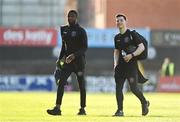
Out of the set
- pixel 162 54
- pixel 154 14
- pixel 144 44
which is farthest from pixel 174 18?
pixel 144 44

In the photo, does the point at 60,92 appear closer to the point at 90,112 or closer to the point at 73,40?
the point at 73,40

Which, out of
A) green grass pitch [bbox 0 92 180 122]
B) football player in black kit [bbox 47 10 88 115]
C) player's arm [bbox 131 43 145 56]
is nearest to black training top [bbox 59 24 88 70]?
football player in black kit [bbox 47 10 88 115]

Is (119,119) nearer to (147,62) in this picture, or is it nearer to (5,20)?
(147,62)

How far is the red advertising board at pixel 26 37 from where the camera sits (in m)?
49.2

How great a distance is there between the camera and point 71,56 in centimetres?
1567

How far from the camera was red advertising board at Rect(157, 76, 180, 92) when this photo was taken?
42.4 metres

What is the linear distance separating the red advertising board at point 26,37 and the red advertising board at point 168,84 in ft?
29.7

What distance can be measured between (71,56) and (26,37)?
34.2 metres

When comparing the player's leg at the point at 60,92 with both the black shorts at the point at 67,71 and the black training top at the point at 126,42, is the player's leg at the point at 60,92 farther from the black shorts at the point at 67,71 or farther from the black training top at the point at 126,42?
the black training top at the point at 126,42

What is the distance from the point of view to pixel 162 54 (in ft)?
165

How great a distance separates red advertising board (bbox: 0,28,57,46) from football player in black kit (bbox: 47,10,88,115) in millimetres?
33207

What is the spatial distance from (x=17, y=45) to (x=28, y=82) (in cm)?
479

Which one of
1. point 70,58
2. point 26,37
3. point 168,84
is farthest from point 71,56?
point 26,37

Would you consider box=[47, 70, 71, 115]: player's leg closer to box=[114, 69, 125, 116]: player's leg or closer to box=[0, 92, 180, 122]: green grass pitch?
box=[0, 92, 180, 122]: green grass pitch
